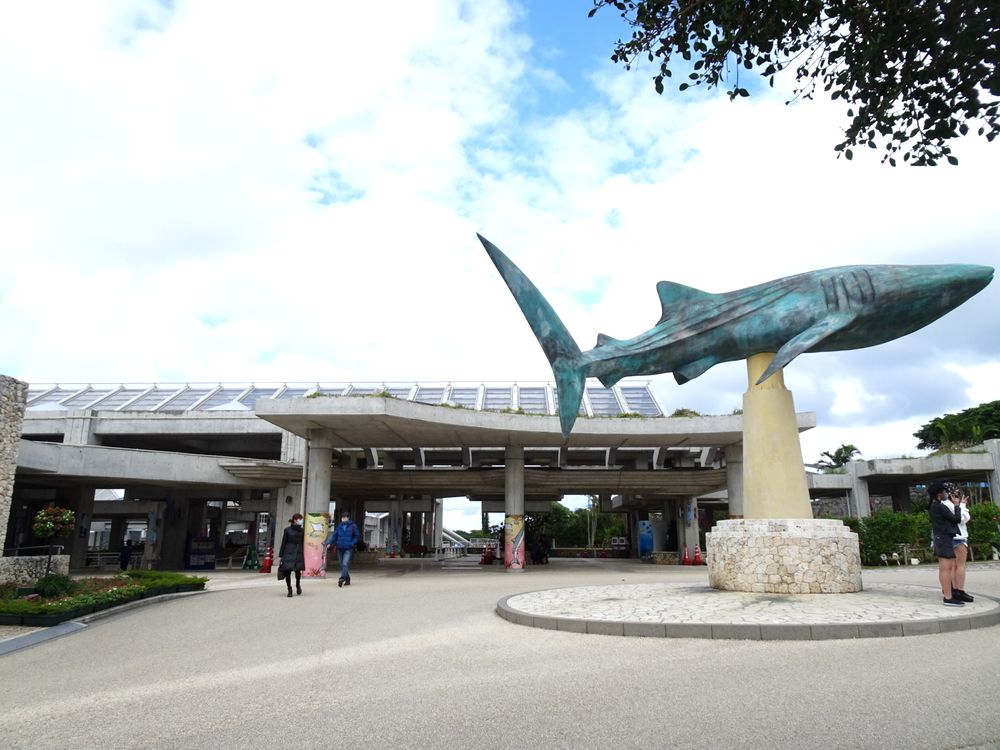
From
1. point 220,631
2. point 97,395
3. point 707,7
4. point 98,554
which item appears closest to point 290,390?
point 97,395

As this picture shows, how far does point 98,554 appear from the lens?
1283 inches

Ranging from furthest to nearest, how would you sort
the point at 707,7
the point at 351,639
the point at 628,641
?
the point at 351,639 < the point at 628,641 < the point at 707,7

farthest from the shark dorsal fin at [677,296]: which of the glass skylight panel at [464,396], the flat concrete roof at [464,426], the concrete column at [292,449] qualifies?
the concrete column at [292,449]

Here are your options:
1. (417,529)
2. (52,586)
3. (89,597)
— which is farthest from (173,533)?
(89,597)

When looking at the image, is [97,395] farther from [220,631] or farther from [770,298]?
[770,298]

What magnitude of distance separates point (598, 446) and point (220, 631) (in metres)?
20.3

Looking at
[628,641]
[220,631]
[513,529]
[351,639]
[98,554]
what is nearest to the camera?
[628,641]

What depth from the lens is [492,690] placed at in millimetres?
5184

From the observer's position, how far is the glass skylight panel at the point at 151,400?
1257 inches

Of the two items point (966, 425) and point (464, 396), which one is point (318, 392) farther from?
point (966, 425)

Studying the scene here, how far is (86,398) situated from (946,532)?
3654 centimetres

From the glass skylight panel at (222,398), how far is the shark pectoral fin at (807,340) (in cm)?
2810

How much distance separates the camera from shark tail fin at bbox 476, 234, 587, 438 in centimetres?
1207

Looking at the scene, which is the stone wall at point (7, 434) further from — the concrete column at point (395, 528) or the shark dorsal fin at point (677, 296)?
the concrete column at point (395, 528)
